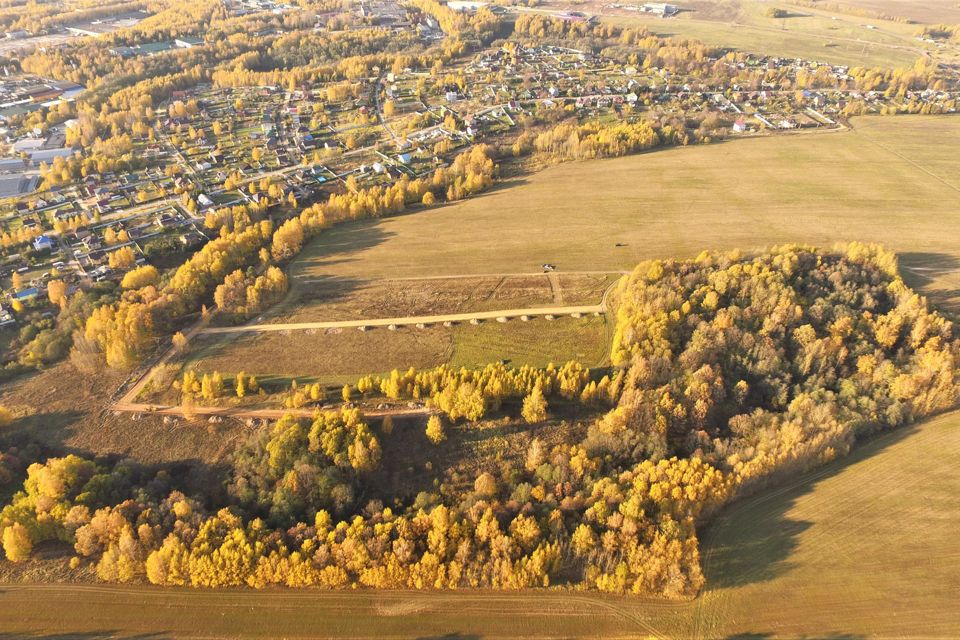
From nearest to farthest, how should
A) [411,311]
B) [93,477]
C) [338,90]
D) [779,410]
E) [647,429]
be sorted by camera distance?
[93,477], [647,429], [779,410], [411,311], [338,90]

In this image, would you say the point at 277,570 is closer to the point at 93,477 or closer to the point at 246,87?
the point at 93,477

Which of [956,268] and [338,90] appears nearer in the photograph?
[956,268]

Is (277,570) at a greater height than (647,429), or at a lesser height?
lesser

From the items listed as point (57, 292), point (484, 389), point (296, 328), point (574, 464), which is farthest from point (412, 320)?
point (57, 292)

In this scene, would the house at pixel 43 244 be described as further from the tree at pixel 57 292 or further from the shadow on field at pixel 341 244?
A: the shadow on field at pixel 341 244

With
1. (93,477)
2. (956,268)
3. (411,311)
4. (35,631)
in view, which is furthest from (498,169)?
(35,631)

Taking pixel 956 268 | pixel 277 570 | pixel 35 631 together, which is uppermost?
pixel 956 268

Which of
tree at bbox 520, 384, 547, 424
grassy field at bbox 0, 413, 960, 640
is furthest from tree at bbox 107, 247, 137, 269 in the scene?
tree at bbox 520, 384, 547, 424
